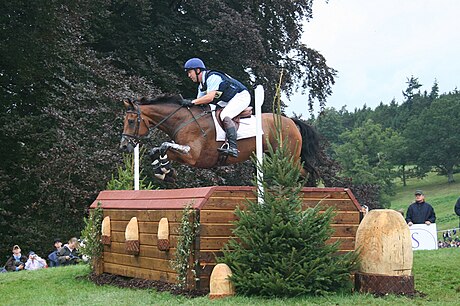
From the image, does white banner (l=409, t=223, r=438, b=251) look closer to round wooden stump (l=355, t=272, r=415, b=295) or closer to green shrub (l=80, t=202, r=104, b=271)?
round wooden stump (l=355, t=272, r=415, b=295)

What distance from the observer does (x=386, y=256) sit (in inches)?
311

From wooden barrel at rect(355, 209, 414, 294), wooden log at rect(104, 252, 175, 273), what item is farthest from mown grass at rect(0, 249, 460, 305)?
wooden log at rect(104, 252, 175, 273)

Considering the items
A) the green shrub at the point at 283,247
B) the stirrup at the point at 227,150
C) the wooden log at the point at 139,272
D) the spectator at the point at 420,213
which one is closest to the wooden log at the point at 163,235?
the wooden log at the point at 139,272

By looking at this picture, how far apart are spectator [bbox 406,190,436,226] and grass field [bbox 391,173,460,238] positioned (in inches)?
1065

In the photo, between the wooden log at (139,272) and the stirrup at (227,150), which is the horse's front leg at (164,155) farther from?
the wooden log at (139,272)

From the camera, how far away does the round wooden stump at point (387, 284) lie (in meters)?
7.80

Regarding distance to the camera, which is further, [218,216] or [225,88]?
[225,88]

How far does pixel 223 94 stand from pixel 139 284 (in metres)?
2.84

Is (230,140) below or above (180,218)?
above

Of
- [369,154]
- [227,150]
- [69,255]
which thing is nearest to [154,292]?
[227,150]

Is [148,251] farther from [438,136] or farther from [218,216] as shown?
[438,136]

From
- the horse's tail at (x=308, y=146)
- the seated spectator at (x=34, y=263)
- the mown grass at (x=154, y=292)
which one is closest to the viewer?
the mown grass at (x=154, y=292)

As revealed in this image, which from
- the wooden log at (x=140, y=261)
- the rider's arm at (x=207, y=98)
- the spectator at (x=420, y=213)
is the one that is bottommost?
the wooden log at (x=140, y=261)

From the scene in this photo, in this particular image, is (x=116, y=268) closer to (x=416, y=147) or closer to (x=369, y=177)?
(x=369, y=177)
